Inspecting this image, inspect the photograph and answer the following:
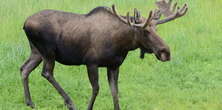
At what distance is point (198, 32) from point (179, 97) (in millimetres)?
3440

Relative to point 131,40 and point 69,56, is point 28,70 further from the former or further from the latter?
point 131,40

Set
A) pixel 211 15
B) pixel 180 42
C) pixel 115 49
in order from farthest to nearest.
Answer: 1. pixel 211 15
2. pixel 180 42
3. pixel 115 49

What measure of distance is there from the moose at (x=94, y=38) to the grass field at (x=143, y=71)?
75cm

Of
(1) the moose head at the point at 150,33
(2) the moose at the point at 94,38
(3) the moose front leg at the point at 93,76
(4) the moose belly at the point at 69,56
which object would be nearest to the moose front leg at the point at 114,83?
(2) the moose at the point at 94,38

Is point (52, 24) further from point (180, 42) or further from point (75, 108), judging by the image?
point (180, 42)

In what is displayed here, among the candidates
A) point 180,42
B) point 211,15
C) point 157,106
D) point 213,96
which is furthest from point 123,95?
point 211,15

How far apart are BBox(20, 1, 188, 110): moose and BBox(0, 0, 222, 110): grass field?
75cm

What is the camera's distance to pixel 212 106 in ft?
27.9

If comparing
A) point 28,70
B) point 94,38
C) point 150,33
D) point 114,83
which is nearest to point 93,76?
point 114,83

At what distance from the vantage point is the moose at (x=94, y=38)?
7461 millimetres

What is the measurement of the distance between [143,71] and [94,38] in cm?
266

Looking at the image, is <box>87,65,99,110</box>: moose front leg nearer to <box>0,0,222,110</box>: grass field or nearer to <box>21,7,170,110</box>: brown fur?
<box>21,7,170,110</box>: brown fur

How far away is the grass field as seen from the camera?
866cm

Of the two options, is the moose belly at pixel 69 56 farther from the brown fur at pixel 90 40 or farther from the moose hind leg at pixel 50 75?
the moose hind leg at pixel 50 75
